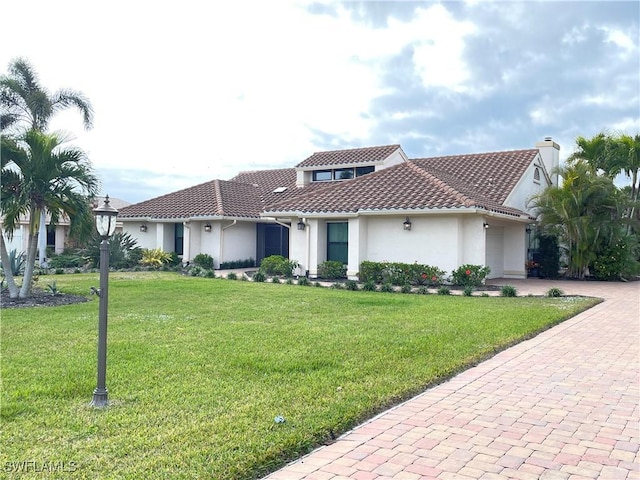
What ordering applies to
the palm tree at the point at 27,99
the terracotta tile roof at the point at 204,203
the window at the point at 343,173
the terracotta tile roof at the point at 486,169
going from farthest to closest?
the window at the point at 343,173
the terracotta tile roof at the point at 204,203
the palm tree at the point at 27,99
the terracotta tile roof at the point at 486,169

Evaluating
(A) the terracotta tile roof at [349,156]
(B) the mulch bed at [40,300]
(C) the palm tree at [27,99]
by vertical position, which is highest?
(C) the palm tree at [27,99]

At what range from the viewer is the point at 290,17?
12.1 meters

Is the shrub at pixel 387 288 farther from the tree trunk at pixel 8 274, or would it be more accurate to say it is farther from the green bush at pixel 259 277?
the tree trunk at pixel 8 274

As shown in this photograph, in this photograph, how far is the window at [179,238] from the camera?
2770 centimetres

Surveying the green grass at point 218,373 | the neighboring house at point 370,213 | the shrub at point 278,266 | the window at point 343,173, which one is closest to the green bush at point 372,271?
the neighboring house at point 370,213

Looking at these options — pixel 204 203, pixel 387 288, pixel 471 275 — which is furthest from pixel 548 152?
pixel 204 203

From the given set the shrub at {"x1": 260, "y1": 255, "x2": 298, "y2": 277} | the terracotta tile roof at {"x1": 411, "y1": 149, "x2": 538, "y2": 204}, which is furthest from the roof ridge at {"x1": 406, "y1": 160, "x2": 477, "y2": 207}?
the shrub at {"x1": 260, "y1": 255, "x2": 298, "y2": 277}

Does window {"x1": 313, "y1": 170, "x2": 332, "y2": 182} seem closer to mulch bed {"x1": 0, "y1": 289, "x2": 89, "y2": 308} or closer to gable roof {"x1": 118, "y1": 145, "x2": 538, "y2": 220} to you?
gable roof {"x1": 118, "y1": 145, "x2": 538, "y2": 220}

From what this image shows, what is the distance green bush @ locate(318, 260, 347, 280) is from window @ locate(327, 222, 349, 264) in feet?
2.01

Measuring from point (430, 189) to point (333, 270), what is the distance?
4.87m

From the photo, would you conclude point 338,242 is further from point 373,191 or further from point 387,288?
point 387,288

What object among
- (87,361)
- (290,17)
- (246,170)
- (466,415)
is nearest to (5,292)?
(87,361)

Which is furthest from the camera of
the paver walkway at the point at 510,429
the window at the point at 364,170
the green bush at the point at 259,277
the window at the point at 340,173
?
the window at the point at 340,173

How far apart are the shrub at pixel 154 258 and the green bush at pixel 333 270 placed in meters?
9.05
